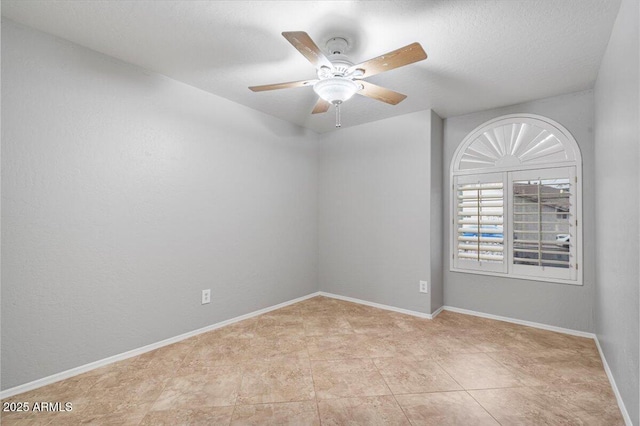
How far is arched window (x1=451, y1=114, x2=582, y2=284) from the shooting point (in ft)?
9.50

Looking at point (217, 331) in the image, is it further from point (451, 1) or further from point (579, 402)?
point (451, 1)

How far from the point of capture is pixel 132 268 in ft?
7.82

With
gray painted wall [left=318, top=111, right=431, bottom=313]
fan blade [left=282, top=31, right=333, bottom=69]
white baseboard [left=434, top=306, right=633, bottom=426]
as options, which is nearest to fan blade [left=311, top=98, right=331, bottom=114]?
fan blade [left=282, top=31, right=333, bottom=69]

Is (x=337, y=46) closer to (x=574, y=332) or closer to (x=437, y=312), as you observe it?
(x=437, y=312)

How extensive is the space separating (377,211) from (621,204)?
87.9 inches

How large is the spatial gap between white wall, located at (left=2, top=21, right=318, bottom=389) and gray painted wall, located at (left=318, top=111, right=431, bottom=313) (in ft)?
3.33

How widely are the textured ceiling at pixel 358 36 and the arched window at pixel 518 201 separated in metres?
0.54

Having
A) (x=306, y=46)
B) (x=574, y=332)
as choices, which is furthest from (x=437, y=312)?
(x=306, y=46)

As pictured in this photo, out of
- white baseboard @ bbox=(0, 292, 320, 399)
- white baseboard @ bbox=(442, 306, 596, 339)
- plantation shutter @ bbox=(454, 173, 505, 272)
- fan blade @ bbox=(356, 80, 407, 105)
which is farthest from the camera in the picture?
plantation shutter @ bbox=(454, 173, 505, 272)

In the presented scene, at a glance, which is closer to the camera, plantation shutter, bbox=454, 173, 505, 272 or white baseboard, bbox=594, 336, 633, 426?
white baseboard, bbox=594, 336, 633, 426

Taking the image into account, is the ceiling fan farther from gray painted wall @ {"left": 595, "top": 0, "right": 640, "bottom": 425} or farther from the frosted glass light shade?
gray painted wall @ {"left": 595, "top": 0, "right": 640, "bottom": 425}

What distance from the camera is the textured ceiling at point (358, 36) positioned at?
1752 millimetres

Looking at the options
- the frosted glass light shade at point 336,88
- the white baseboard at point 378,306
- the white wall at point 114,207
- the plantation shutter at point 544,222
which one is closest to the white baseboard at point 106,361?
the white wall at point 114,207

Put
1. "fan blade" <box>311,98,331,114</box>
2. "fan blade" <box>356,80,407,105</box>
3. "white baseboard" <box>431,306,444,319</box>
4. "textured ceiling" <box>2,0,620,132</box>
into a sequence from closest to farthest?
"textured ceiling" <box>2,0,620,132</box> < "fan blade" <box>356,80,407,105</box> < "fan blade" <box>311,98,331,114</box> < "white baseboard" <box>431,306,444,319</box>
